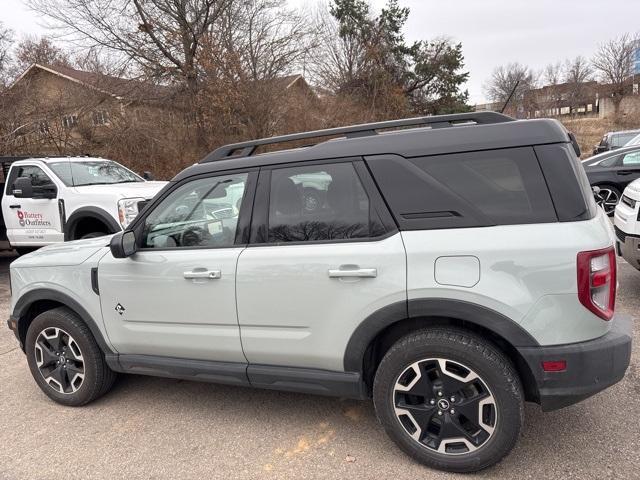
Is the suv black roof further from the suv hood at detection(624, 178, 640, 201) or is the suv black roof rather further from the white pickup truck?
the white pickup truck

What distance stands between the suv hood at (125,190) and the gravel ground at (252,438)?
12.4ft

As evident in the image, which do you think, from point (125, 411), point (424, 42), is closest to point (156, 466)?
point (125, 411)

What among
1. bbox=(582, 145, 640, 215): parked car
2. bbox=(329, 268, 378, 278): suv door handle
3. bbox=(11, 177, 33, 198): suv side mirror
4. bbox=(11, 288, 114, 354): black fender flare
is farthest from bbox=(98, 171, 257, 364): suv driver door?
bbox=(582, 145, 640, 215): parked car

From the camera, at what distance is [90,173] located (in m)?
8.16

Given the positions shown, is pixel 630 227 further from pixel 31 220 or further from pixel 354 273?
pixel 31 220

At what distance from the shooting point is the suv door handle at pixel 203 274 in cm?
298

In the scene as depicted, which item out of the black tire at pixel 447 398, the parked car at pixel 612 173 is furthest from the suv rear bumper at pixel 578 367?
the parked car at pixel 612 173

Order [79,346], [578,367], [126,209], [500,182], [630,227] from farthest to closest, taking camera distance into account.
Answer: [126,209] < [630,227] < [79,346] < [500,182] < [578,367]

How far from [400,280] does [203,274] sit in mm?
1245

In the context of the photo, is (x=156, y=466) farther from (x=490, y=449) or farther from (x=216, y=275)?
(x=490, y=449)

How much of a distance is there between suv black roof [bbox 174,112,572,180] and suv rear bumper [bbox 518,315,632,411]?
1.03 meters

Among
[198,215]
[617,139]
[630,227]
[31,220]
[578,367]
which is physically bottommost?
[578,367]

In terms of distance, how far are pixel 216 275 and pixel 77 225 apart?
215 inches

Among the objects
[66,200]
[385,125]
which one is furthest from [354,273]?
[66,200]
